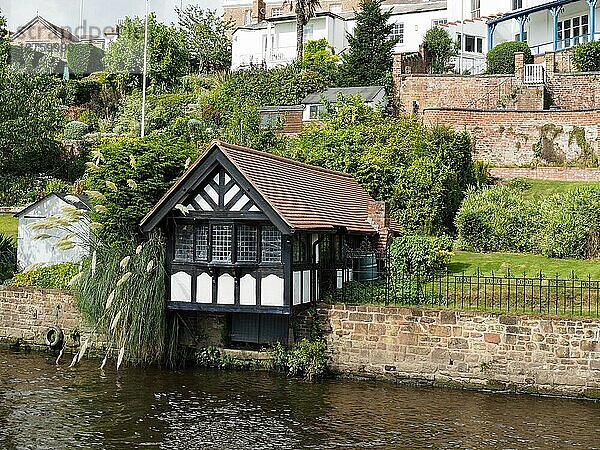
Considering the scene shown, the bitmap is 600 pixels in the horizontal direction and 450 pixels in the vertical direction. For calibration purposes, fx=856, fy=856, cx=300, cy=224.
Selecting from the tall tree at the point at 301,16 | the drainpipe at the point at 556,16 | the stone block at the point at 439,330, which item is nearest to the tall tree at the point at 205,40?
the tall tree at the point at 301,16

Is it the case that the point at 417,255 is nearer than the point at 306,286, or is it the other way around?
the point at 306,286

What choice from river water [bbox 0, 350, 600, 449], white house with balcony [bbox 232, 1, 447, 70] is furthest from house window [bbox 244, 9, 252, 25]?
river water [bbox 0, 350, 600, 449]

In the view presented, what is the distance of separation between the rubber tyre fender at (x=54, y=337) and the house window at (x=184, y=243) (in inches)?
195

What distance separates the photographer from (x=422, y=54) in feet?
161

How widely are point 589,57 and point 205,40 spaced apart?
2794 centimetres

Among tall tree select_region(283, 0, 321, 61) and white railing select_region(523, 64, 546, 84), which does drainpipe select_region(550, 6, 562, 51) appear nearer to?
white railing select_region(523, 64, 546, 84)

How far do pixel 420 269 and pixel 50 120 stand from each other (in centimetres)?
2609

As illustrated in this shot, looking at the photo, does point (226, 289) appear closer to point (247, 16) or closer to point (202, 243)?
point (202, 243)

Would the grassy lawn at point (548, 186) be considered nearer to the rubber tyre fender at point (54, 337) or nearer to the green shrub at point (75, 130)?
the rubber tyre fender at point (54, 337)

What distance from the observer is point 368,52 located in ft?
156


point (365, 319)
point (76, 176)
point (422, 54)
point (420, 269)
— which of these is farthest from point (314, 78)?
point (365, 319)

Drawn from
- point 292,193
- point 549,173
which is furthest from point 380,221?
point 549,173

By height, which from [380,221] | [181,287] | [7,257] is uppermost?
[380,221]

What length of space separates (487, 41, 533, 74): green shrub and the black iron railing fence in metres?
25.4
